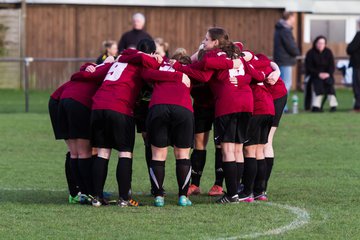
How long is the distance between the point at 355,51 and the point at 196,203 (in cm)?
1197

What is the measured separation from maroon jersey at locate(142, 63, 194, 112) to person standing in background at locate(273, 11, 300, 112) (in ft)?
38.7

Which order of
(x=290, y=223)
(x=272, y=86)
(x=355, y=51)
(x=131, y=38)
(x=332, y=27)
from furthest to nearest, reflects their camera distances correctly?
(x=332, y=27), (x=355, y=51), (x=131, y=38), (x=272, y=86), (x=290, y=223)

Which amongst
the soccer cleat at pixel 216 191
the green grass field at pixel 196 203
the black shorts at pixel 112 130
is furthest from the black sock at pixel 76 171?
the soccer cleat at pixel 216 191

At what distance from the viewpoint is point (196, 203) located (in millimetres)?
10742

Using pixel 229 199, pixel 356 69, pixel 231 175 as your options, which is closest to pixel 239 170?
pixel 231 175

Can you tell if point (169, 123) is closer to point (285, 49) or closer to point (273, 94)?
point (273, 94)

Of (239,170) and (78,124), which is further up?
(78,124)

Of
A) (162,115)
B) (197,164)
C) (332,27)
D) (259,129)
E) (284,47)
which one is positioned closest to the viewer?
(162,115)

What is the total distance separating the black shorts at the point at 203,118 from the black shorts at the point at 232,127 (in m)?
0.89

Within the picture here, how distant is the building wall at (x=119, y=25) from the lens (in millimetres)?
30656

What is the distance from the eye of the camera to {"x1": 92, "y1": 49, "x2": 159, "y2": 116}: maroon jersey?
33.9 ft

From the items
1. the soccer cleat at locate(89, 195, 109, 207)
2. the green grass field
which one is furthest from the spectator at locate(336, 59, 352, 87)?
the soccer cleat at locate(89, 195, 109, 207)

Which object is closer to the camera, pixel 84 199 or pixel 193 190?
pixel 84 199

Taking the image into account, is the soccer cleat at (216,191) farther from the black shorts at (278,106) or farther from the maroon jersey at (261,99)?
the maroon jersey at (261,99)
